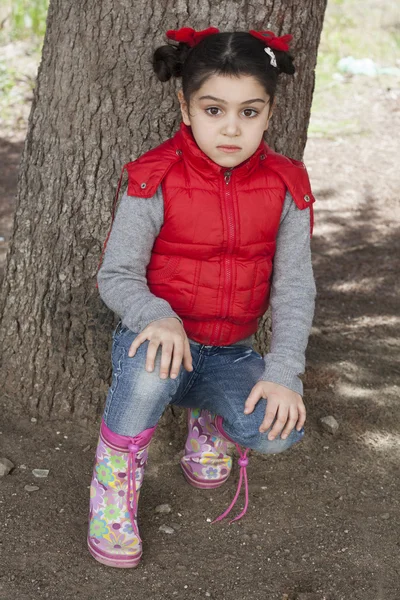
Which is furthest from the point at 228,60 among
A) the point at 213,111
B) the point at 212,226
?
the point at 212,226

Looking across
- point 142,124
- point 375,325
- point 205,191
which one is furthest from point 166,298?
point 375,325

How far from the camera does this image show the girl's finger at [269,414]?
7.27ft

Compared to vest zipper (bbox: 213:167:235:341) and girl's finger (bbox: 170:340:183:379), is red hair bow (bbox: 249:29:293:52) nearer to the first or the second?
vest zipper (bbox: 213:167:235:341)

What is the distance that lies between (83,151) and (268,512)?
1.37m

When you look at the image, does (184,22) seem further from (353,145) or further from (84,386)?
(353,145)

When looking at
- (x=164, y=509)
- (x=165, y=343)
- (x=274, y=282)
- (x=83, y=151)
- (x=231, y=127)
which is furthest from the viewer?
(x=83, y=151)

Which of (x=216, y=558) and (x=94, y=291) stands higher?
(x=94, y=291)

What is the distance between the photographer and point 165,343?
2146mm

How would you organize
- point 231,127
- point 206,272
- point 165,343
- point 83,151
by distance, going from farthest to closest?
point 83,151
point 206,272
point 231,127
point 165,343

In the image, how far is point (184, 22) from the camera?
8.36ft

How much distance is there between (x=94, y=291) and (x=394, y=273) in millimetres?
2336

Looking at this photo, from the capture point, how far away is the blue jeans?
221 centimetres

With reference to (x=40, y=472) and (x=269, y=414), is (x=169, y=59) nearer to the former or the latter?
(x=269, y=414)

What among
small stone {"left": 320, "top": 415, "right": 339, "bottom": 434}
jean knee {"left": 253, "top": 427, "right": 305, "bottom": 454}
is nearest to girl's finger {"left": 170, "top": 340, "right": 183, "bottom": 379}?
jean knee {"left": 253, "top": 427, "right": 305, "bottom": 454}
